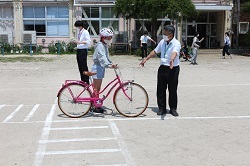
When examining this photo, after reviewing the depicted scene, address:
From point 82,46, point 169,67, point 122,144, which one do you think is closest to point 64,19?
point 82,46

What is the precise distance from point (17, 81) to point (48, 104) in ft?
15.0

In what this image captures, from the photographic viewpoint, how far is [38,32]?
29578mm

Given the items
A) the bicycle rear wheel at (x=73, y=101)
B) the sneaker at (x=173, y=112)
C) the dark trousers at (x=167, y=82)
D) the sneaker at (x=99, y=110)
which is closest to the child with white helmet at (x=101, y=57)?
the bicycle rear wheel at (x=73, y=101)

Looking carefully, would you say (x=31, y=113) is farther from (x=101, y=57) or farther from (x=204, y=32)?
(x=204, y=32)

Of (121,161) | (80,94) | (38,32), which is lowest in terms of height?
(121,161)

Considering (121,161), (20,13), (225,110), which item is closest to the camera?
(121,161)

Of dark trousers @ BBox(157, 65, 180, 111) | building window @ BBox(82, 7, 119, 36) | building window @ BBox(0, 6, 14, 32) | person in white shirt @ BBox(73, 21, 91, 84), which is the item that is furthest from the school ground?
building window @ BBox(0, 6, 14, 32)

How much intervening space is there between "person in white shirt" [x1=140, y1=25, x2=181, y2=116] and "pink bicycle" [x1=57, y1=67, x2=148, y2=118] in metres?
0.46

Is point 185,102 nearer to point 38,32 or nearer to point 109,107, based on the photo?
point 109,107

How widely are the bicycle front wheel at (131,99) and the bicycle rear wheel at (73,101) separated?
0.66 meters

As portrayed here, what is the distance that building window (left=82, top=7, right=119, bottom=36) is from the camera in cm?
2931

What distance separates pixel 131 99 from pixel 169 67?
3.59 ft

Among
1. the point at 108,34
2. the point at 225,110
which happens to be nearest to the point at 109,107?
the point at 108,34

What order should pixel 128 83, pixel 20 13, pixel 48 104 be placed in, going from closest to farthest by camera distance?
pixel 128 83 → pixel 48 104 → pixel 20 13
